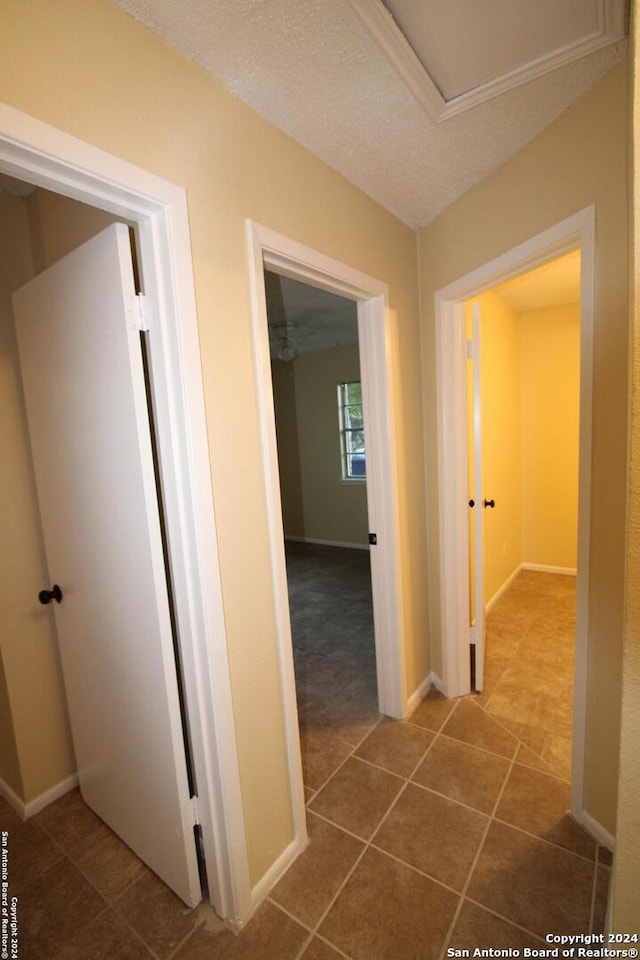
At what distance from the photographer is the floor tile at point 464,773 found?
5.13 ft

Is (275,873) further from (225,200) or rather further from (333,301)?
(333,301)

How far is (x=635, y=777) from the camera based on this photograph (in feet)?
2.18

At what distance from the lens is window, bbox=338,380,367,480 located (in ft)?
17.7

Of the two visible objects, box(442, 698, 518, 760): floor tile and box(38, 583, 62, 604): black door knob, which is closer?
box(38, 583, 62, 604): black door knob

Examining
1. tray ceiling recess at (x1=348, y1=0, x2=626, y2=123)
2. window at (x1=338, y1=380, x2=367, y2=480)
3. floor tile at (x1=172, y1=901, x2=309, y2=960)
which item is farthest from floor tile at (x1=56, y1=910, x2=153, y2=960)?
window at (x1=338, y1=380, x2=367, y2=480)

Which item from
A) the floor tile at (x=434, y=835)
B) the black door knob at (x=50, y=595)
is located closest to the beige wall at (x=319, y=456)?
the floor tile at (x=434, y=835)

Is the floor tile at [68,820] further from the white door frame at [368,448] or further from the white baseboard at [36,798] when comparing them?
the white door frame at [368,448]

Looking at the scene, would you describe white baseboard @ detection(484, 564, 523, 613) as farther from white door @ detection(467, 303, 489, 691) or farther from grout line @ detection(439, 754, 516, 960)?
grout line @ detection(439, 754, 516, 960)

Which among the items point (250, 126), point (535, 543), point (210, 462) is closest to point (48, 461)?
point (210, 462)

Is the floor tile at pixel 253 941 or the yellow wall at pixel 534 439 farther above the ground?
the yellow wall at pixel 534 439

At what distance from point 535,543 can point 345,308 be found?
2.99 m

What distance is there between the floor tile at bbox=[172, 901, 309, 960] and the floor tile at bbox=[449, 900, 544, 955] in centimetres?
44

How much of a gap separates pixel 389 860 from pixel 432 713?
0.80 m

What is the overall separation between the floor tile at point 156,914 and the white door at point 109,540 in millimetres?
42
